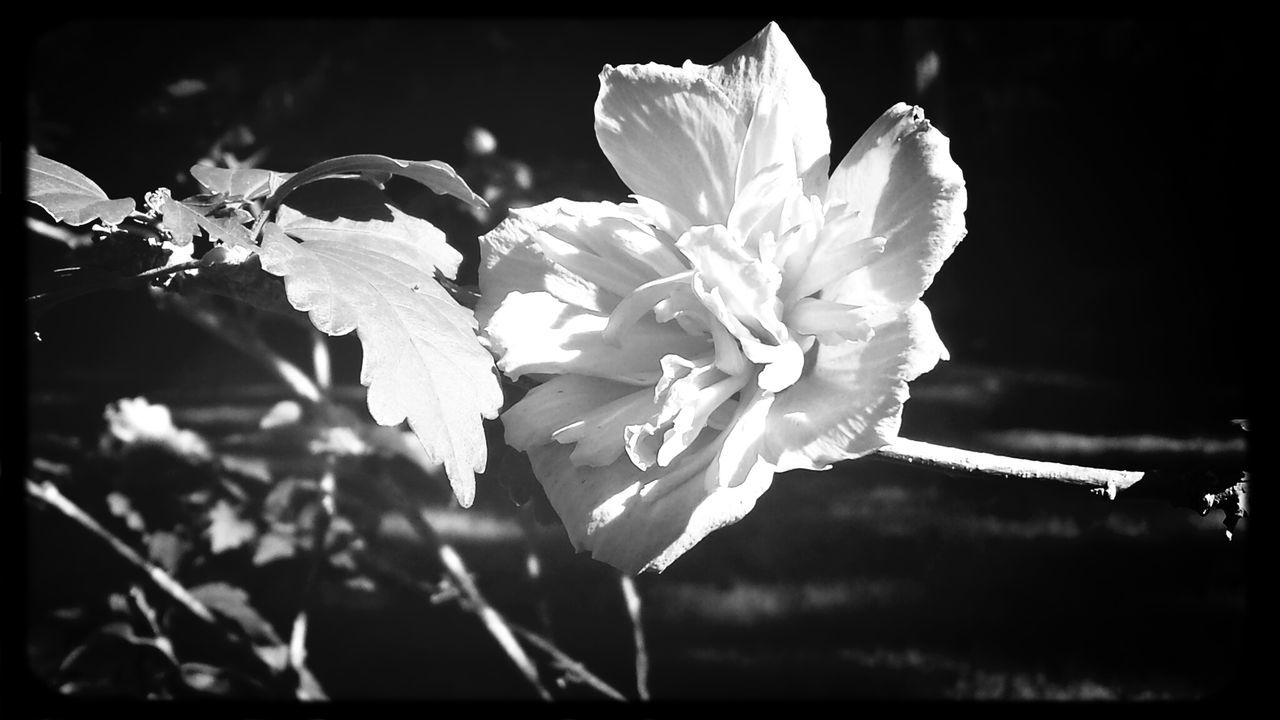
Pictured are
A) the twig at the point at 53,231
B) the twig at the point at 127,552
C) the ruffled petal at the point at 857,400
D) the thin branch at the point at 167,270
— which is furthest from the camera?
the twig at the point at 127,552

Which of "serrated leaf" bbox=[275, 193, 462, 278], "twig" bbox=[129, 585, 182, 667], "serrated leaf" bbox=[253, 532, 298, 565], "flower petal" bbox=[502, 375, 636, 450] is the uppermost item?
"serrated leaf" bbox=[275, 193, 462, 278]

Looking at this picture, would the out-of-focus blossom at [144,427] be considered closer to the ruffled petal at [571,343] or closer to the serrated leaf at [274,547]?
the serrated leaf at [274,547]

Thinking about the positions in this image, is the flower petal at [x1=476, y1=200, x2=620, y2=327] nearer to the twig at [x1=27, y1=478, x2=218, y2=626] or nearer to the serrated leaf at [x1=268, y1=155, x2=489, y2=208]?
the serrated leaf at [x1=268, y1=155, x2=489, y2=208]

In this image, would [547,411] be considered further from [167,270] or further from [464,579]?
[464,579]

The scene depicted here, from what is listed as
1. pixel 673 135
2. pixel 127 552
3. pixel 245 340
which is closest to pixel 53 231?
pixel 245 340

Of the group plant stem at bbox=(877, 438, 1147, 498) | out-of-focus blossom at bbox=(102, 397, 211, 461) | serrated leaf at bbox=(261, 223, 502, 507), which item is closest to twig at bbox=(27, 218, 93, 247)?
out-of-focus blossom at bbox=(102, 397, 211, 461)

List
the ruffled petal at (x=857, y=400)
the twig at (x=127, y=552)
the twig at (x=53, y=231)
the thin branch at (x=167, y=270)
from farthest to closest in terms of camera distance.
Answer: the twig at (x=127, y=552)
the twig at (x=53, y=231)
the thin branch at (x=167, y=270)
the ruffled petal at (x=857, y=400)

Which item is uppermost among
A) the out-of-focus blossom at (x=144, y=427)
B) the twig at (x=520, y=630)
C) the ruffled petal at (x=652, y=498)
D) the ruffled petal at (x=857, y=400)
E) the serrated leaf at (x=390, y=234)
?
the serrated leaf at (x=390, y=234)

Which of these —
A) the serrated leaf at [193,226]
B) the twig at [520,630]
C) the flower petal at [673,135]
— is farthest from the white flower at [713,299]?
the twig at [520,630]
